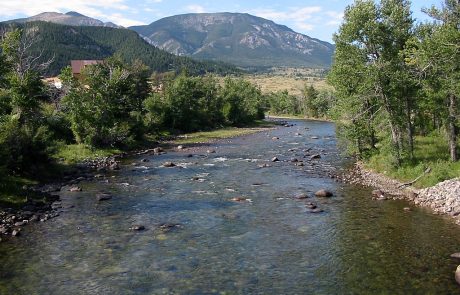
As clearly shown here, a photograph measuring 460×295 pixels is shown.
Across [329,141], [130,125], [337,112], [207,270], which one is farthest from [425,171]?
[130,125]

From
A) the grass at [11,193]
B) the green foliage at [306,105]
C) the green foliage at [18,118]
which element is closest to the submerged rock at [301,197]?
the grass at [11,193]

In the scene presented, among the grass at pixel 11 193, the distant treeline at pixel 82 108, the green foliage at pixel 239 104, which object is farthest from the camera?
the green foliage at pixel 239 104

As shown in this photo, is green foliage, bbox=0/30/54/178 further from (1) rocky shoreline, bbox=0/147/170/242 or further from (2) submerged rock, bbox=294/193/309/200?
(2) submerged rock, bbox=294/193/309/200

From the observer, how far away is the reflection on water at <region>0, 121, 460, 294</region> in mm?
22578

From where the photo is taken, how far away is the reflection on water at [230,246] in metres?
22.6

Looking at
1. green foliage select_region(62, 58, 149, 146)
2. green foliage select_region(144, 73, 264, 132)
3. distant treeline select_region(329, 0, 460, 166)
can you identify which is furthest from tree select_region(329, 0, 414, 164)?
green foliage select_region(144, 73, 264, 132)

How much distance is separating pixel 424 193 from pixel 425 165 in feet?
20.2

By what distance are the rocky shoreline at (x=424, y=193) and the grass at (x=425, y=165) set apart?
3.42 feet

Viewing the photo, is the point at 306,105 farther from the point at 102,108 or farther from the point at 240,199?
the point at 240,199

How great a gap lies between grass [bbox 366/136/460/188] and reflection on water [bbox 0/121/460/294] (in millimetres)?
5182

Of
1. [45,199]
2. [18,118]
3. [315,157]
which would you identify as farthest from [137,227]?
[315,157]

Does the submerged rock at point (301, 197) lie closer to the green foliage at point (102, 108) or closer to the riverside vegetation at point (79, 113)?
the riverside vegetation at point (79, 113)

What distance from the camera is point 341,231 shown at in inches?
1206

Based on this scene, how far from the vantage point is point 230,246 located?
28.1 meters
